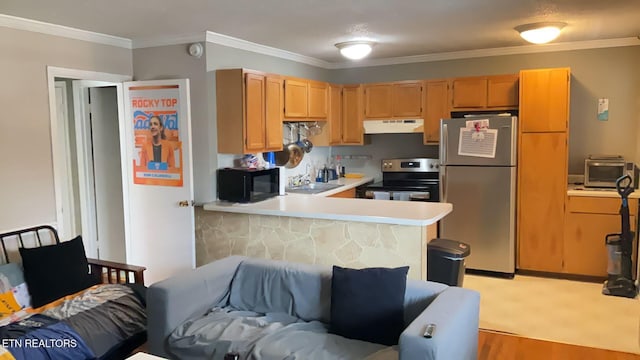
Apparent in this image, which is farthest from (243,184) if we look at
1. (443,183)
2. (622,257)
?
(622,257)

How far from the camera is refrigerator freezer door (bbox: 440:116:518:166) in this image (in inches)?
200

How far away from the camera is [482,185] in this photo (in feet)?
17.1

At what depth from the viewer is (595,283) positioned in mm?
4980

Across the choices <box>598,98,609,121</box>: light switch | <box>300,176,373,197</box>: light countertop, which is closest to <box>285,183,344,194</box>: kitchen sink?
<box>300,176,373,197</box>: light countertop

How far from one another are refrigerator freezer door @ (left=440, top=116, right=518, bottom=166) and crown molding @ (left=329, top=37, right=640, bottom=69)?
0.94 metres

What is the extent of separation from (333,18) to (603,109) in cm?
328

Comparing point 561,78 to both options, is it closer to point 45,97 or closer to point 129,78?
point 129,78

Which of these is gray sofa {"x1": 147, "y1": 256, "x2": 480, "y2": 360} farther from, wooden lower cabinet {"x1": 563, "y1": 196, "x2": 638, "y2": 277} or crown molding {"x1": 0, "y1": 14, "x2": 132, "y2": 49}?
wooden lower cabinet {"x1": 563, "y1": 196, "x2": 638, "y2": 277}

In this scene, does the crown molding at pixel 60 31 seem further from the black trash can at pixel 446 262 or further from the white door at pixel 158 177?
the black trash can at pixel 446 262

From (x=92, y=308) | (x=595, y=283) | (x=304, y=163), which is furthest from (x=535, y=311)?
(x=92, y=308)

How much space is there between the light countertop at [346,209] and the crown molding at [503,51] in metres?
2.31

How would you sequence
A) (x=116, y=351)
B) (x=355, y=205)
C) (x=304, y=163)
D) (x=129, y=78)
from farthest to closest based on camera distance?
(x=304, y=163)
(x=129, y=78)
(x=355, y=205)
(x=116, y=351)

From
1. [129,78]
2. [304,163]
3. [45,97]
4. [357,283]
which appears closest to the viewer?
[357,283]

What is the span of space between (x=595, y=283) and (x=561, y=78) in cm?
206
